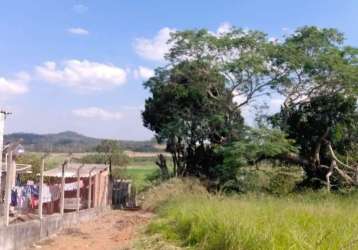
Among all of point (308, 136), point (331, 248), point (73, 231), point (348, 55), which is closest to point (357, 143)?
point (308, 136)

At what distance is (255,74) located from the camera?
24266 mm

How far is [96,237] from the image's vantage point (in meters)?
14.2

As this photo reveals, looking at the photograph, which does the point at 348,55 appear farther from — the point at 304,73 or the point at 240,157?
the point at 240,157

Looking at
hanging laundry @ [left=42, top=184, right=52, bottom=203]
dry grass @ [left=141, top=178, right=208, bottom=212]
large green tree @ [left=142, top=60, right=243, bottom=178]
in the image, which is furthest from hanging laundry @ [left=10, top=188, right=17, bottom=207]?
large green tree @ [left=142, top=60, right=243, bottom=178]

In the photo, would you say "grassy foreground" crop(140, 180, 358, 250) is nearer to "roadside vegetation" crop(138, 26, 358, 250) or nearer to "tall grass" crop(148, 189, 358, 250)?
"tall grass" crop(148, 189, 358, 250)

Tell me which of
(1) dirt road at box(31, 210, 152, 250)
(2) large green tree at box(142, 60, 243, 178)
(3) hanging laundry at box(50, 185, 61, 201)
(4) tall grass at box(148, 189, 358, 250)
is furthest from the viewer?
(2) large green tree at box(142, 60, 243, 178)

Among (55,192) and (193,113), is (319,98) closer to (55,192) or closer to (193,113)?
(193,113)

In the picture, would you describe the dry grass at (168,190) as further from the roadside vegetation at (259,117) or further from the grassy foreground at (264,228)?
the grassy foreground at (264,228)

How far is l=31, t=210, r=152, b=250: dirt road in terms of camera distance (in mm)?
12120

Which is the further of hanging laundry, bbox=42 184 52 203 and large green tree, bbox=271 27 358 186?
large green tree, bbox=271 27 358 186

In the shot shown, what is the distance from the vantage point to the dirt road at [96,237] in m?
12.1

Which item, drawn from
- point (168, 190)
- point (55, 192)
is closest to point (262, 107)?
point (168, 190)

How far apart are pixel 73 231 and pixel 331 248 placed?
32.4 ft

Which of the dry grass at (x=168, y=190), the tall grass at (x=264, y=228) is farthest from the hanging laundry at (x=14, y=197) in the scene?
the dry grass at (x=168, y=190)
